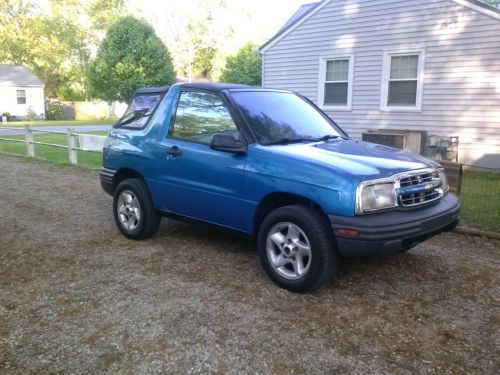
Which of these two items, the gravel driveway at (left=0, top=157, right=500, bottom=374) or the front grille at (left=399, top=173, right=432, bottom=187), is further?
the front grille at (left=399, top=173, right=432, bottom=187)

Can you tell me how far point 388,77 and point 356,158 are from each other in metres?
9.22

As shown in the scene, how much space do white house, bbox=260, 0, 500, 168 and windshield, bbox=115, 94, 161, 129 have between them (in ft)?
24.6

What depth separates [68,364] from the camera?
2.87 m

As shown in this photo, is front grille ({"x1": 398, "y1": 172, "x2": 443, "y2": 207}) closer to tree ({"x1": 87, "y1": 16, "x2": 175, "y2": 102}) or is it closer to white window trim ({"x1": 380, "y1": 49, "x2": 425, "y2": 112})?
white window trim ({"x1": 380, "y1": 49, "x2": 425, "y2": 112})

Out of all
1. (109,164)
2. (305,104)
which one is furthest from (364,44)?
(109,164)

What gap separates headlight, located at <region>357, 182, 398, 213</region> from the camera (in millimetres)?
3455

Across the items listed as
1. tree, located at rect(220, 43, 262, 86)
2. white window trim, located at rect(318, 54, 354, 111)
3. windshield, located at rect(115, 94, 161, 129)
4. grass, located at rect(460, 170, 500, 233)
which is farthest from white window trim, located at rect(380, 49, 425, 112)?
tree, located at rect(220, 43, 262, 86)

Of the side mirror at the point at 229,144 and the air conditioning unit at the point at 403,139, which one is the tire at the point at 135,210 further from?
the air conditioning unit at the point at 403,139

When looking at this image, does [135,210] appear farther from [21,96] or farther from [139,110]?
[21,96]

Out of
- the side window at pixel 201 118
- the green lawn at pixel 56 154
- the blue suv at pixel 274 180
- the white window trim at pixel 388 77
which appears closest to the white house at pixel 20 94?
the green lawn at pixel 56 154

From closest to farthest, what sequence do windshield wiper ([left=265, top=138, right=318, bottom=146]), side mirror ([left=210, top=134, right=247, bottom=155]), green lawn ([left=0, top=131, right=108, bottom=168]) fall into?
side mirror ([left=210, top=134, right=247, bottom=155]) < windshield wiper ([left=265, top=138, right=318, bottom=146]) < green lawn ([left=0, top=131, right=108, bottom=168])

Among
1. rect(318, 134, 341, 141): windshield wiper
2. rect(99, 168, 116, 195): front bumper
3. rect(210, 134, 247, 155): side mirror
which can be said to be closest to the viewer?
rect(210, 134, 247, 155): side mirror

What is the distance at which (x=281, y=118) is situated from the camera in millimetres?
4551

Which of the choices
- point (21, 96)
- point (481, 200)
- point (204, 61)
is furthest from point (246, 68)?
point (481, 200)
